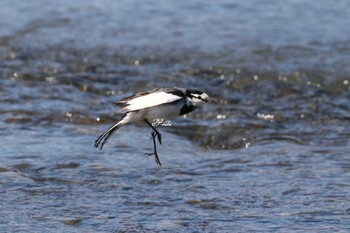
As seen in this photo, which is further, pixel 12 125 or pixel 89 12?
pixel 89 12

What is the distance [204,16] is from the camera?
14.5 meters

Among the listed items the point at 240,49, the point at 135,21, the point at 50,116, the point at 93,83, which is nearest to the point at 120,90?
the point at 93,83

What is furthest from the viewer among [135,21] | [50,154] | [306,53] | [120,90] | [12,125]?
[135,21]

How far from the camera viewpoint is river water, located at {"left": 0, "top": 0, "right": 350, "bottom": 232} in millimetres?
6633

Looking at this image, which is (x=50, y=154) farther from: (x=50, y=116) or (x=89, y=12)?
(x=89, y=12)

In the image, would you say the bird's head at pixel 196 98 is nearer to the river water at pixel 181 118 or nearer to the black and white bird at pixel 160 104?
the black and white bird at pixel 160 104

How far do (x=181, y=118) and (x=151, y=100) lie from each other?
136 inches

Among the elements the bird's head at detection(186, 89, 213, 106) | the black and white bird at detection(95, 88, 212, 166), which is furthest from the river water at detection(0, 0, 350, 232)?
the bird's head at detection(186, 89, 213, 106)

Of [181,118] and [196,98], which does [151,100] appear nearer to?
[196,98]

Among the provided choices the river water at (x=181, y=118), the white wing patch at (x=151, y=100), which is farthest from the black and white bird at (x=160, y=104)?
the river water at (x=181, y=118)

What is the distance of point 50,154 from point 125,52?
465cm

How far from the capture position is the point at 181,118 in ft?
31.7

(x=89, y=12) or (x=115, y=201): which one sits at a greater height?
(x=89, y=12)

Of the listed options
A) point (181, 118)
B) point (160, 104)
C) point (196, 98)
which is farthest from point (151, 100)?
point (181, 118)
